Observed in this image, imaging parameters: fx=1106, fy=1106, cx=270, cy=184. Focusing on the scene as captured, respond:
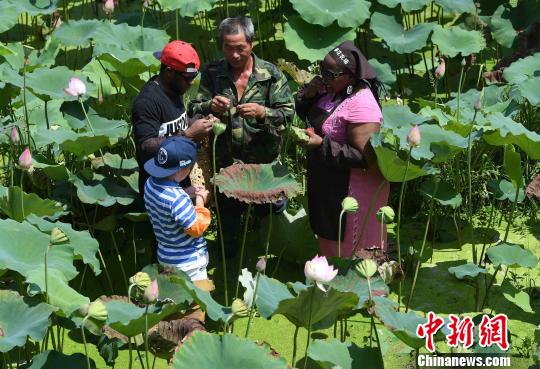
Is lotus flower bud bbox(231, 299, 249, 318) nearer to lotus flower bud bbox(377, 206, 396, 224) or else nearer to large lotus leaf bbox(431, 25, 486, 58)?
lotus flower bud bbox(377, 206, 396, 224)

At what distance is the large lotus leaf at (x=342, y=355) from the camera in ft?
11.9

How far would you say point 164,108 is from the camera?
465cm

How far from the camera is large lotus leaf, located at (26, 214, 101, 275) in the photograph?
14.5 ft

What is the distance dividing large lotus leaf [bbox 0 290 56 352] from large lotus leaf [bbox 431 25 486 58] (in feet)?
11.5

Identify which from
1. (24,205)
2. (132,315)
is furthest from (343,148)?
(24,205)

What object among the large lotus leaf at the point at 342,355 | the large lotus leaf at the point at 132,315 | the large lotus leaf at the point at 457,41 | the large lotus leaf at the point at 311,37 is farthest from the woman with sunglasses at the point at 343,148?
the large lotus leaf at the point at 457,41

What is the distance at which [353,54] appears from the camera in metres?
4.46

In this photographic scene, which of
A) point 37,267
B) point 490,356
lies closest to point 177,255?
point 37,267

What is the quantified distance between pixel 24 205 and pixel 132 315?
1.09 metres

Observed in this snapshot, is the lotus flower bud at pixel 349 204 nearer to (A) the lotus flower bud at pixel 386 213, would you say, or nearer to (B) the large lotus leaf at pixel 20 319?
(A) the lotus flower bud at pixel 386 213

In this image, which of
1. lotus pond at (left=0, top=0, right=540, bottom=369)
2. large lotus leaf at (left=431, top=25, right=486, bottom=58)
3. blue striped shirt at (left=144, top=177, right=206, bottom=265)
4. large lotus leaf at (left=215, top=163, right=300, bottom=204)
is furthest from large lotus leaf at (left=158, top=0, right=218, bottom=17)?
blue striped shirt at (left=144, top=177, right=206, bottom=265)

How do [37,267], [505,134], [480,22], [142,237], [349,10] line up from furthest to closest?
[480,22]
[349,10]
[142,237]
[505,134]
[37,267]

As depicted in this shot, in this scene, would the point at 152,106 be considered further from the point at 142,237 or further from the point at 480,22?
the point at 480,22

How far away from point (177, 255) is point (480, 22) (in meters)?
3.50
